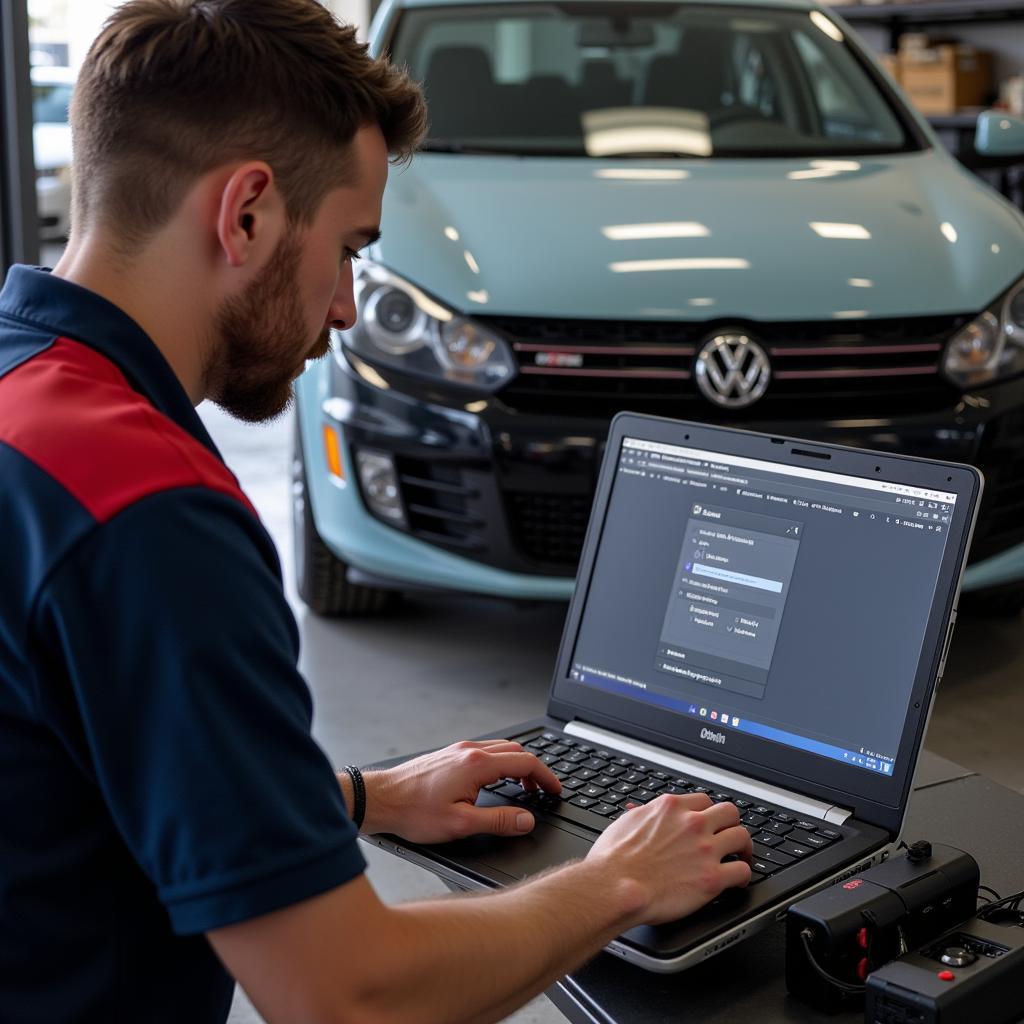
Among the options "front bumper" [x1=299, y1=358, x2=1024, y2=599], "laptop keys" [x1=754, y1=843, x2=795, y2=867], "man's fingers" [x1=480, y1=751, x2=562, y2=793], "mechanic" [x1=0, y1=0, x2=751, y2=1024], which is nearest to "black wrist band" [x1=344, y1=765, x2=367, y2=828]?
"man's fingers" [x1=480, y1=751, x2=562, y2=793]

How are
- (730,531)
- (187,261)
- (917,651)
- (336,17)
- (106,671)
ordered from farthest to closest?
(730,531)
(917,651)
(336,17)
(187,261)
(106,671)

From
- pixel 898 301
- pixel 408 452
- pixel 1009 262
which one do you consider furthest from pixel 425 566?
pixel 1009 262

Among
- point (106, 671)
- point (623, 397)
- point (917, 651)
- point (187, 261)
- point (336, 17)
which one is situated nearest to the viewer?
point (106, 671)

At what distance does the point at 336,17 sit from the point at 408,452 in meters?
1.85

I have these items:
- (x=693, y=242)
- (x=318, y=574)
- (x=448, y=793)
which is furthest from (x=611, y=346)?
(x=448, y=793)

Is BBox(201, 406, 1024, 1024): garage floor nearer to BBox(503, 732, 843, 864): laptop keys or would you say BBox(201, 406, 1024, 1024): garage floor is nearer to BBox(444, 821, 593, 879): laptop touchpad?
BBox(503, 732, 843, 864): laptop keys

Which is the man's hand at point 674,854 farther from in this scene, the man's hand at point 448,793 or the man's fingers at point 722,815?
the man's hand at point 448,793

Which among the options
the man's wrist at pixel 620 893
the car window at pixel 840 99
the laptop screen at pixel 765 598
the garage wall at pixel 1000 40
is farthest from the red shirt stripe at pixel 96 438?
the garage wall at pixel 1000 40

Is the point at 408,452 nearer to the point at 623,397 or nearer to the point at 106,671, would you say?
the point at 623,397

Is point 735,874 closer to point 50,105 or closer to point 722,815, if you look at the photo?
point 722,815

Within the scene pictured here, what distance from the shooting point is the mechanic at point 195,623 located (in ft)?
2.75

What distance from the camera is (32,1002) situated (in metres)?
0.93

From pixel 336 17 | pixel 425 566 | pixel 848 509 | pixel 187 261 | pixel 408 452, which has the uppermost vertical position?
pixel 336 17

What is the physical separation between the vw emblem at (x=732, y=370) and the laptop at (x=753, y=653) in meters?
1.40
